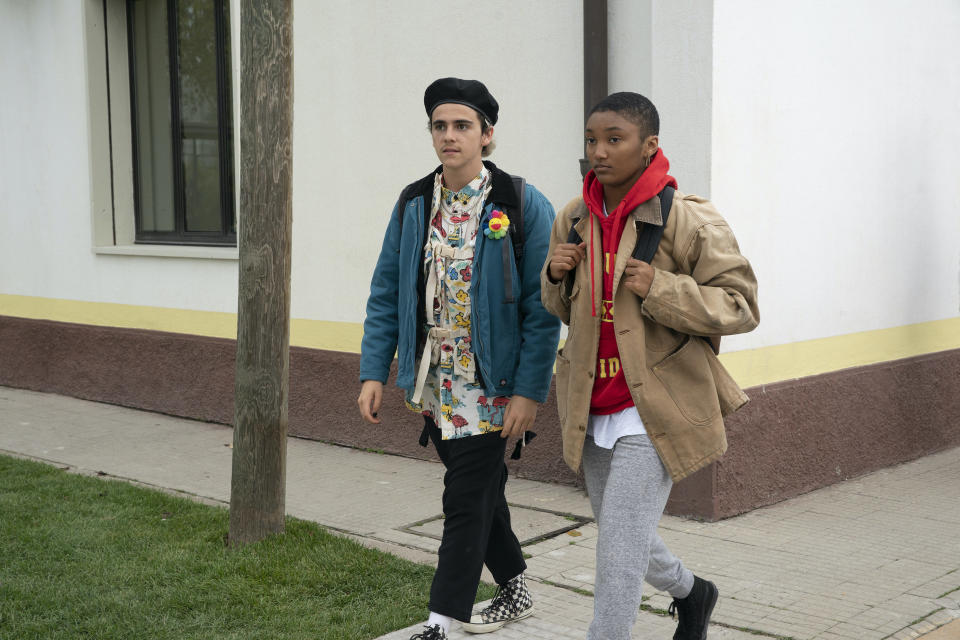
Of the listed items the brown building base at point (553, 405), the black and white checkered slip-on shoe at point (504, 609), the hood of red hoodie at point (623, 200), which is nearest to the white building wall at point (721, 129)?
the brown building base at point (553, 405)

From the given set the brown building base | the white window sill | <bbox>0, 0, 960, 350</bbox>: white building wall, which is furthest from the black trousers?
the white window sill

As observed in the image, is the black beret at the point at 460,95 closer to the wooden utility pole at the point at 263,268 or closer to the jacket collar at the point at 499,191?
the jacket collar at the point at 499,191

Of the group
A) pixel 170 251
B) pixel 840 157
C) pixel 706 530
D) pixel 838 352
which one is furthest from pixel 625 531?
pixel 170 251

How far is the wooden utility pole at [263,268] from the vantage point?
4.95m

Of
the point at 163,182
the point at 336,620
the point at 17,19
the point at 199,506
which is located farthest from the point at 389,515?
the point at 17,19

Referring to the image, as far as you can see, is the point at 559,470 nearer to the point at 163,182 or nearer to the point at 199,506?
the point at 199,506

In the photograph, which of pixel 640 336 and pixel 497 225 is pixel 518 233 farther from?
pixel 640 336

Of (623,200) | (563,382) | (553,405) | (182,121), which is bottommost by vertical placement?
(553,405)

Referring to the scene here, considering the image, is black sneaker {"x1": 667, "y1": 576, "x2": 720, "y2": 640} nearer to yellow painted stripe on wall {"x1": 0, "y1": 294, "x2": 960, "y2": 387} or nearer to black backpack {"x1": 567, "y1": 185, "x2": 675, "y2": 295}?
black backpack {"x1": 567, "y1": 185, "x2": 675, "y2": 295}

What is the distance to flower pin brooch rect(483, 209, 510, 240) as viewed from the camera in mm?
3699

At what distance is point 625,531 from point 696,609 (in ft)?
2.06

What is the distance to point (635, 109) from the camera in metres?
3.21

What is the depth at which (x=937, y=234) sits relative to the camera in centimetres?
724

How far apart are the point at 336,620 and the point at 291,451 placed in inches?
130
